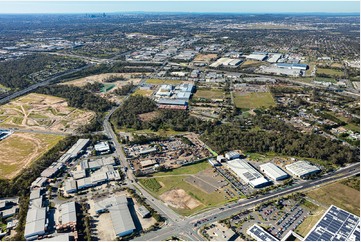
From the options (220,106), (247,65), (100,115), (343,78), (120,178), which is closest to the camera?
(120,178)

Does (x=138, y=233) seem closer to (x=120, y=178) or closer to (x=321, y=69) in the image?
(x=120, y=178)

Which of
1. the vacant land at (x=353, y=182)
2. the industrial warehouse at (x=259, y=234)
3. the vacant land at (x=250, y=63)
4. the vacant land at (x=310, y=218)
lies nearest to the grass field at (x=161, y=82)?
the vacant land at (x=250, y=63)

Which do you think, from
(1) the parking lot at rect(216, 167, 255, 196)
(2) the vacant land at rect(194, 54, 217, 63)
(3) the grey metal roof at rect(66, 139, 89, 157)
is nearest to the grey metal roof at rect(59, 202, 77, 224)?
(3) the grey metal roof at rect(66, 139, 89, 157)

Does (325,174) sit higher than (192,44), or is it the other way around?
(192,44)

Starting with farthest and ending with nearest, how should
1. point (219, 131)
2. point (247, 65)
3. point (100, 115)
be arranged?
point (247, 65)
point (100, 115)
point (219, 131)

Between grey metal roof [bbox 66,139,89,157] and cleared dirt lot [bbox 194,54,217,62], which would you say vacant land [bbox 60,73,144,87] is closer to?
cleared dirt lot [bbox 194,54,217,62]

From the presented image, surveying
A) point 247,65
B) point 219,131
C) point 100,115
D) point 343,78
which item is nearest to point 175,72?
point 247,65

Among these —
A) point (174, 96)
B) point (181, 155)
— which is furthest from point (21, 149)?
point (174, 96)

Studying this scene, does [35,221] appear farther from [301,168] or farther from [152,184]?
[301,168]
